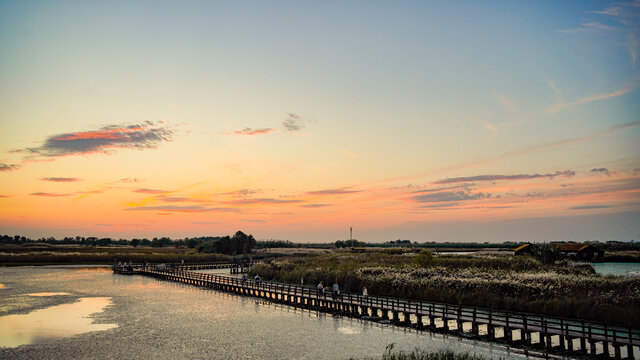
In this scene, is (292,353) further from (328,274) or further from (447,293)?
(328,274)

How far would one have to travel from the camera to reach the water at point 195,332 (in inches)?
1142

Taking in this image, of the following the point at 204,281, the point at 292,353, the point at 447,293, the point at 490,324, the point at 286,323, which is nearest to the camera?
the point at 292,353

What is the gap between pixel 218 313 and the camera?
1806 inches

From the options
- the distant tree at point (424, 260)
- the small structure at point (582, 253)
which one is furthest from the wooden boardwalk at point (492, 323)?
the small structure at point (582, 253)

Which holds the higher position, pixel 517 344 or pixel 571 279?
pixel 571 279

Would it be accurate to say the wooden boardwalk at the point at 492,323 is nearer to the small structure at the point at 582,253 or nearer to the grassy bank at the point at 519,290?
the grassy bank at the point at 519,290

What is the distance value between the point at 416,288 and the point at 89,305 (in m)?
35.1

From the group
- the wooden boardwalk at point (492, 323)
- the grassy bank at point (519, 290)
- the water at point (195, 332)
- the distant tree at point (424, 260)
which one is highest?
the distant tree at point (424, 260)

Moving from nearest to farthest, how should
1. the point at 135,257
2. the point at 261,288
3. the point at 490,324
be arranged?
the point at 490,324
the point at 261,288
the point at 135,257

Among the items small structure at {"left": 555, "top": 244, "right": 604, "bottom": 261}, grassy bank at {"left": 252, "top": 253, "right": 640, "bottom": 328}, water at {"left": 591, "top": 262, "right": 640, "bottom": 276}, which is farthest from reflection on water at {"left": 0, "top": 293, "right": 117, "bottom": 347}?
small structure at {"left": 555, "top": 244, "right": 604, "bottom": 261}

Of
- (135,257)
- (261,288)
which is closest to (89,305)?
(261,288)

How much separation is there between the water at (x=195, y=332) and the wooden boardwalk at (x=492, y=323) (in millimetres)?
1570

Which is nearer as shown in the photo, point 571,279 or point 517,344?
point 517,344

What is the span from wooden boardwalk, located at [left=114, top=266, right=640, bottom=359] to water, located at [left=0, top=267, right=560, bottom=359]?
157cm
